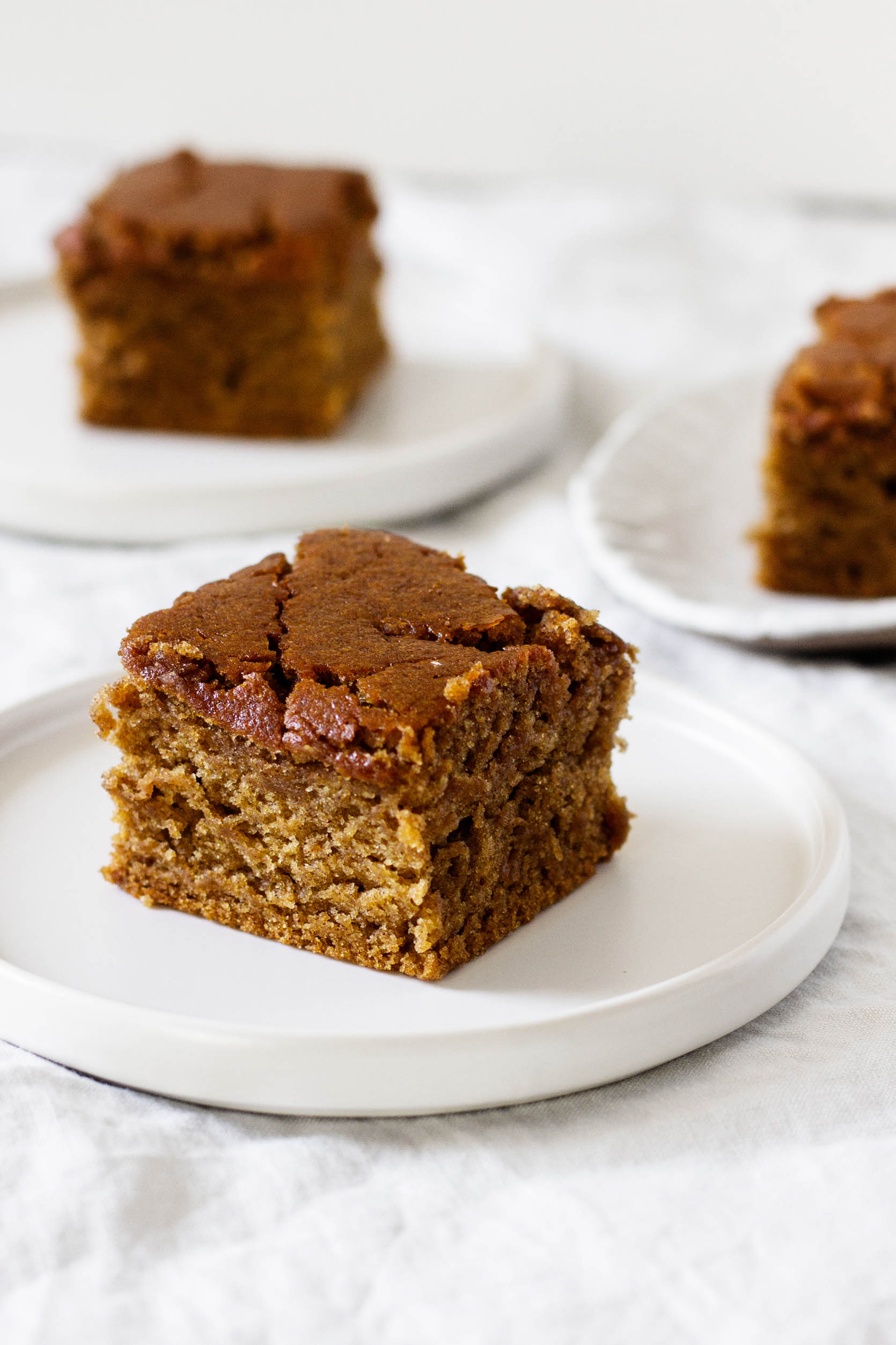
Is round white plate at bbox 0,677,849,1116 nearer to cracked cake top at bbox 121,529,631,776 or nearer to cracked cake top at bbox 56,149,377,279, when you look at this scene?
cracked cake top at bbox 121,529,631,776

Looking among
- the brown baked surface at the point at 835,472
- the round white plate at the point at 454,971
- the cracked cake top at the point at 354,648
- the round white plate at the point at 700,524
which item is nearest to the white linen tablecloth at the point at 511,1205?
the round white plate at the point at 454,971

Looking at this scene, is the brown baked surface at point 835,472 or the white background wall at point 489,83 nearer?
the brown baked surface at point 835,472

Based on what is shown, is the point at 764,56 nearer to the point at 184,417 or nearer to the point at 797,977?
the point at 184,417

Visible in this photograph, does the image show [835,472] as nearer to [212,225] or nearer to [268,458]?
[268,458]

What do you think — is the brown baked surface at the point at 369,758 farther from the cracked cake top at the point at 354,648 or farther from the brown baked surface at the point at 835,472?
the brown baked surface at the point at 835,472

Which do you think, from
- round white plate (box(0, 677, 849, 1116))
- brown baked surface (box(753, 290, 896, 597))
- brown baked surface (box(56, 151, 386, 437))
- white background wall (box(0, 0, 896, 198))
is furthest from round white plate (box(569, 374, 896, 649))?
white background wall (box(0, 0, 896, 198))

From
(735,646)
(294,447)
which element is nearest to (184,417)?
(294,447)
